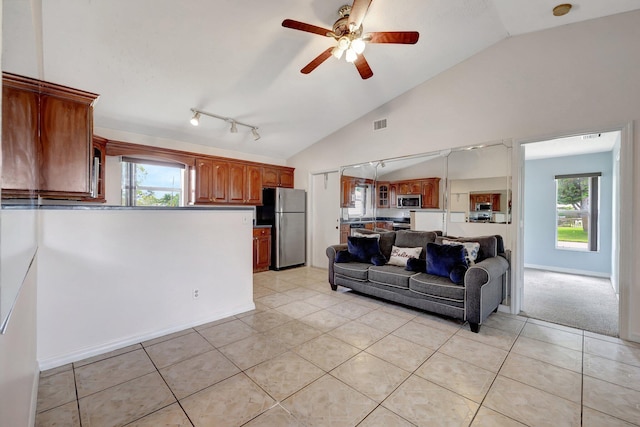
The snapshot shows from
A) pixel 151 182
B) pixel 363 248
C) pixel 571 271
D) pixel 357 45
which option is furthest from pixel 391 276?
pixel 571 271

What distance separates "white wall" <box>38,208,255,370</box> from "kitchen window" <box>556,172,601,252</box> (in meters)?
6.35

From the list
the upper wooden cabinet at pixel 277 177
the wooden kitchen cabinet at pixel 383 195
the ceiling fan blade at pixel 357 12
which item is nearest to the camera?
the ceiling fan blade at pixel 357 12

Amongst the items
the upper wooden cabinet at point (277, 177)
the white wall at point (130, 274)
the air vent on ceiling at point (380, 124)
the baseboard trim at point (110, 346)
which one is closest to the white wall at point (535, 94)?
the air vent on ceiling at point (380, 124)

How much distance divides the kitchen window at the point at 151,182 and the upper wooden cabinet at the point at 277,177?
1585mm

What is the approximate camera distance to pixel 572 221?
5516mm

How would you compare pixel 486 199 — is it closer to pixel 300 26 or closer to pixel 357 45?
pixel 357 45

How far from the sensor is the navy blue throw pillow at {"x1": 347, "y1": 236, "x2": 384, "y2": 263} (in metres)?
4.13

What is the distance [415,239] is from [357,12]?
292cm

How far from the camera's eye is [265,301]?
12.3ft

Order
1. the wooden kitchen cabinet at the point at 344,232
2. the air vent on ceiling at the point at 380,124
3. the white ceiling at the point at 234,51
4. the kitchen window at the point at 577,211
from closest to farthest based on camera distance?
the white ceiling at the point at 234,51 → the air vent on ceiling at the point at 380,124 → the kitchen window at the point at 577,211 → the wooden kitchen cabinet at the point at 344,232

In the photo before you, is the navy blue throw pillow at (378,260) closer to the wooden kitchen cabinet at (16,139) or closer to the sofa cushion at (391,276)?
the sofa cushion at (391,276)

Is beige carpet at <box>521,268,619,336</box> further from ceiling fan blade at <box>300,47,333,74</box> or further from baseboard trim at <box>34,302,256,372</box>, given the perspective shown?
baseboard trim at <box>34,302,256,372</box>

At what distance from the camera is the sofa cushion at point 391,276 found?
3.38 m

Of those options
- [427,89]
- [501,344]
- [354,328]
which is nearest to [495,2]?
[427,89]
